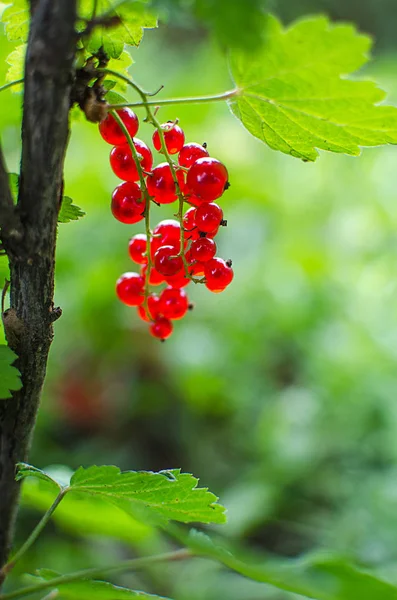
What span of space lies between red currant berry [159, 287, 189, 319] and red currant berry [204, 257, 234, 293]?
0.38 ft

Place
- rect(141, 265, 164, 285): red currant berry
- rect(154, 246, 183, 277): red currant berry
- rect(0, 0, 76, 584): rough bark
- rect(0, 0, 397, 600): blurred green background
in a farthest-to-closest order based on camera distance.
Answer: rect(0, 0, 397, 600): blurred green background → rect(141, 265, 164, 285): red currant berry → rect(154, 246, 183, 277): red currant berry → rect(0, 0, 76, 584): rough bark

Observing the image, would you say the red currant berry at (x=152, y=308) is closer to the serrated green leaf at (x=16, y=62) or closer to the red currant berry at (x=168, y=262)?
the red currant berry at (x=168, y=262)

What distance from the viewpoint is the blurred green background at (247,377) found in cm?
195

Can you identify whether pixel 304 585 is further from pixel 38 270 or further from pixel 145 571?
pixel 145 571

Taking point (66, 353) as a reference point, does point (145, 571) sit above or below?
below

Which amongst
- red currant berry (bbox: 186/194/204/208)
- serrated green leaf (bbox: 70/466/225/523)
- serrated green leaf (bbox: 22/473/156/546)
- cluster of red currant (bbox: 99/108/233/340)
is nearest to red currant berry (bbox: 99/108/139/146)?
cluster of red currant (bbox: 99/108/233/340)

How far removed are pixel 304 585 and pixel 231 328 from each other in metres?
2.01

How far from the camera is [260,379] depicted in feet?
8.49

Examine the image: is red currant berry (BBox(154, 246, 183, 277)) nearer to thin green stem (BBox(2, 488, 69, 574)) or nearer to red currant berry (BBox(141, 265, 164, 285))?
red currant berry (BBox(141, 265, 164, 285))

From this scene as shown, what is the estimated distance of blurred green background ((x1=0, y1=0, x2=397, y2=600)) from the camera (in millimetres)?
1949

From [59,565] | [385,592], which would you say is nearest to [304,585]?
[385,592]

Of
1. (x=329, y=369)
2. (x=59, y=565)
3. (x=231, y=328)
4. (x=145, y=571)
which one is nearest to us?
(x=59, y=565)

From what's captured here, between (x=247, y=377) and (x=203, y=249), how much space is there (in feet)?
5.97

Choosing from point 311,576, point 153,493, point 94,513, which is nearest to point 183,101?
point 153,493
